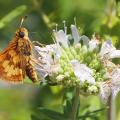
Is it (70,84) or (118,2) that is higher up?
(118,2)

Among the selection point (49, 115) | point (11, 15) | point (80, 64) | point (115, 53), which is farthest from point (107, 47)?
point (11, 15)

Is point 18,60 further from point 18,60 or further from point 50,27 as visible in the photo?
point 50,27

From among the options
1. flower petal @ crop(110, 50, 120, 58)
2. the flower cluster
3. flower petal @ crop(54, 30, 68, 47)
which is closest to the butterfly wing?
the flower cluster

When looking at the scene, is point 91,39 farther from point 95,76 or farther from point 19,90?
point 19,90

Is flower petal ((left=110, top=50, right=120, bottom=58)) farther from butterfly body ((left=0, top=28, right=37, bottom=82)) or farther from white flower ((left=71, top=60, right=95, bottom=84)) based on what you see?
butterfly body ((left=0, top=28, right=37, bottom=82))

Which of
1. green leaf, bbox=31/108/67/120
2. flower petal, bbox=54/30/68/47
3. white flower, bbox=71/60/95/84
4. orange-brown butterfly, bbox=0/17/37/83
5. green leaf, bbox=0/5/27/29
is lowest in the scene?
green leaf, bbox=31/108/67/120

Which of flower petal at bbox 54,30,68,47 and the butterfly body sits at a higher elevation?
flower petal at bbox 54,30,68,47

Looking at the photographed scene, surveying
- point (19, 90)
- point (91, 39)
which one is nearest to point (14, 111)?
point (19, 90)

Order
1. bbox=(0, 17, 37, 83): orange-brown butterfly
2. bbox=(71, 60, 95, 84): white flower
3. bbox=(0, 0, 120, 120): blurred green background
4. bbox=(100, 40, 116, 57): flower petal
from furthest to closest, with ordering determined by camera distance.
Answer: bbox=(0, 0, 120, 120): blurred green background < bbox=(0, 17, 37, 83): orange-brown butterfly < bbox=(100, 40, 116, 57): flower petal < bbox=(71, 60, 95, 84): white flower
